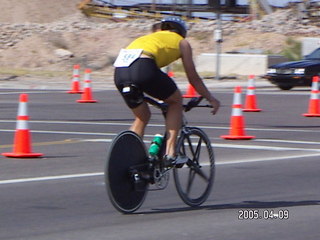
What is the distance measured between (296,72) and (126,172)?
20061mm

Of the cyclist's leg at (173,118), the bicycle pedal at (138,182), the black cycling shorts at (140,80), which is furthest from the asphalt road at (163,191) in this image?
the black cycling shorts at (140,80)

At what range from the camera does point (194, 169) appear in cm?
862

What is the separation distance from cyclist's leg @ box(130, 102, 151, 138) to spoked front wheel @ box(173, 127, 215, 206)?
0.40 metres

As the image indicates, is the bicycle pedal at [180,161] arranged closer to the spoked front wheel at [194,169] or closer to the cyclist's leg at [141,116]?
the spoked front wheel at [194,169]

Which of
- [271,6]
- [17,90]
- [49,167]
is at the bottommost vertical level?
[271,6]

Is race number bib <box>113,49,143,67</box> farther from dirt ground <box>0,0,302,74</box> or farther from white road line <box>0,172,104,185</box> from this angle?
dirt ground <box>0,0,302,74</box>

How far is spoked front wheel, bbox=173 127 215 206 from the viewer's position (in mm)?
8375

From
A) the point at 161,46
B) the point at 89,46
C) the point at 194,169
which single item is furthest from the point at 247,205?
the point at 89,46

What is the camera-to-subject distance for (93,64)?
4738cm

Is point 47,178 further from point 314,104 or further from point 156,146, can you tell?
point 314,104

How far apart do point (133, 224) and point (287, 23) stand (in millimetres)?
48632

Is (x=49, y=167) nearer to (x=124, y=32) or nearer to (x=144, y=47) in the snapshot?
(x=144, y=47)

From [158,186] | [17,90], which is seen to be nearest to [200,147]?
[158,186]
